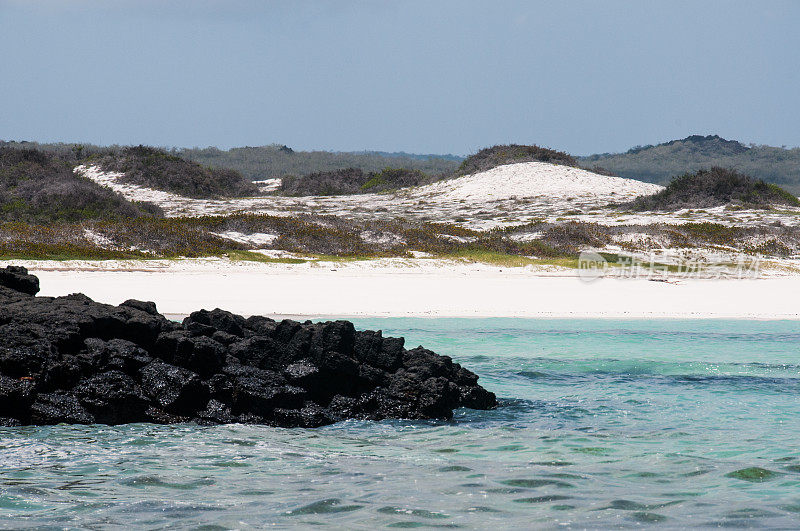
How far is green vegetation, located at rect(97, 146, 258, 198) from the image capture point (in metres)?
53.6

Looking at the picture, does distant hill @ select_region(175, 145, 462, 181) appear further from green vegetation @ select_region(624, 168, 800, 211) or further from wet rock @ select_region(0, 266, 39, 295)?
wet rock @ select_region(0, 266, 39, 295)

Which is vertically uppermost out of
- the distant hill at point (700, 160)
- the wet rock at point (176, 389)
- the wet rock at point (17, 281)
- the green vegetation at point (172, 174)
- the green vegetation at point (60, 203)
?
the distant hill at point (700, 160)

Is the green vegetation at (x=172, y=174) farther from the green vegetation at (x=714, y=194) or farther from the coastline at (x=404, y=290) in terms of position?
the coastline at (x=404, y=290)

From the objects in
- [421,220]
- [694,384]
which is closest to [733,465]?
[694,384]

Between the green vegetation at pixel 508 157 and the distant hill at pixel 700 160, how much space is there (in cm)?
4394

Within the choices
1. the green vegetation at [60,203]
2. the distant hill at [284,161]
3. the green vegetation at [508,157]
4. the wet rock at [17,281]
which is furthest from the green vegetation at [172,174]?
the wet rock at [17,281]

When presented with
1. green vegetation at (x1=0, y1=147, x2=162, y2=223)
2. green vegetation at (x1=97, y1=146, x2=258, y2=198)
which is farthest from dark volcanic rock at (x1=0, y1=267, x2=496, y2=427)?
green vegetation at (x1=97, y1=146, x2=258, y2=198)

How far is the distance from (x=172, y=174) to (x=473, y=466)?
168ft

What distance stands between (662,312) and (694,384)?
25.8 feet

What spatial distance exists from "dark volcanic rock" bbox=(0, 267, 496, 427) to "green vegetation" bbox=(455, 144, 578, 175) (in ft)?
166

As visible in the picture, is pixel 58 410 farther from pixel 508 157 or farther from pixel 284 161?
pixel 284 161

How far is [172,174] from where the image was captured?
5478 cm

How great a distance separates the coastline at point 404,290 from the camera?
718 inches

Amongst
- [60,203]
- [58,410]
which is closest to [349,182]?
[60,203]
